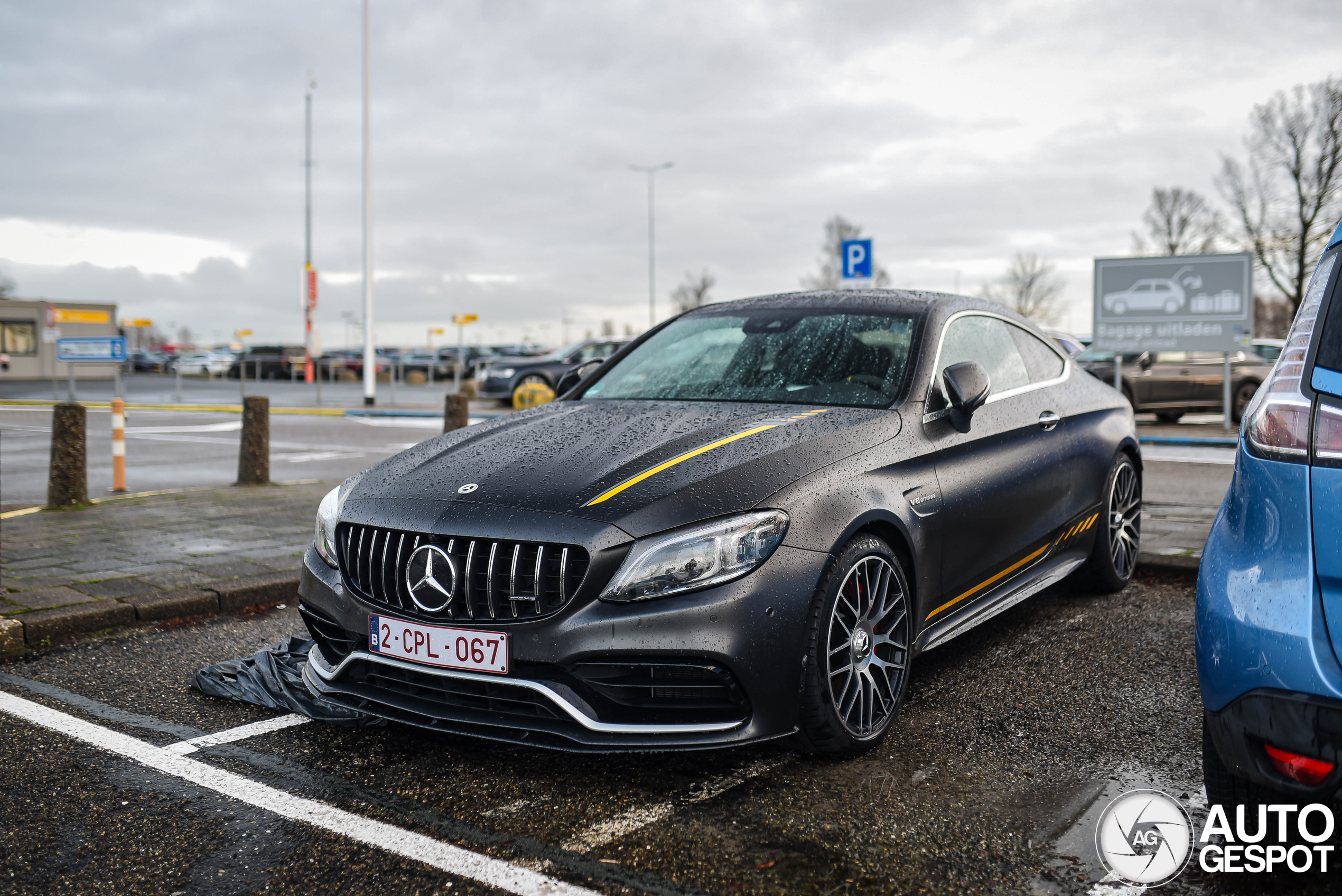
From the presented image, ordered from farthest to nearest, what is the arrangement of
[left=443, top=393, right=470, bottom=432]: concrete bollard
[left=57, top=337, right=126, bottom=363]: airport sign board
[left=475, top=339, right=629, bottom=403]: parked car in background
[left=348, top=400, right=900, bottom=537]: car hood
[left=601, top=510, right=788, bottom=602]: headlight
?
[left=475, top=339, right=629, bottom=403]: parked car in background, [left=57, top=337, right=126, bottom=363]: airport sign board, [left=443, top=393, right=470, bottom=432]: concrete bollard, [left=348, top=400, right=900, bottom=537]: car hood, [left=601, top=510, right=788, bottom=602]: headlight

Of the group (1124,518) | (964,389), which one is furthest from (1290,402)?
(1124,518)

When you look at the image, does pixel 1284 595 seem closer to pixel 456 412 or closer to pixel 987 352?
pixel 987 352

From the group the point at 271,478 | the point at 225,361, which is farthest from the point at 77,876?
the point at 225,361

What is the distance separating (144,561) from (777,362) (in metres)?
3.89

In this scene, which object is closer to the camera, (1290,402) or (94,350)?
(1290,402)

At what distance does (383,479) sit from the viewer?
3.49 metres

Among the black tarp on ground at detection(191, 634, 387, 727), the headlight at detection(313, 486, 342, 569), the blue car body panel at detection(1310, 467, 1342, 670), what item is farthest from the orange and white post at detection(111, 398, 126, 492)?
the blue car body panel at detection(1310, 467, 1342, 670)

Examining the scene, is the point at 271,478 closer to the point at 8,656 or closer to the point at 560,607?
the point at 8,656

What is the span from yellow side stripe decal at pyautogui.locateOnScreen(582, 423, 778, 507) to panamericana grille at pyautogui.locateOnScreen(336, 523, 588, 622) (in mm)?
191

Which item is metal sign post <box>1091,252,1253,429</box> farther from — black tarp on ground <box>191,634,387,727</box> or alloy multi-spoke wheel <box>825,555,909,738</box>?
black tarp on ground <box>191,634,387,727</box>

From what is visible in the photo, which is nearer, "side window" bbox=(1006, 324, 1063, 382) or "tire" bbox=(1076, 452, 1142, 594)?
"side window" bbox=(1006, 324, 1063, 382)

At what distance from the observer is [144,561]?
5953mm

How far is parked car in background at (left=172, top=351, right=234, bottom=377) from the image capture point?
2216 inches

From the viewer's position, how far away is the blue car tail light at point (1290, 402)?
2191 mm
